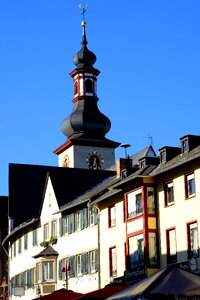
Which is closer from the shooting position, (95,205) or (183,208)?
(183,208)

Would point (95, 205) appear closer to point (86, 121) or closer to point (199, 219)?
point (199, 219)

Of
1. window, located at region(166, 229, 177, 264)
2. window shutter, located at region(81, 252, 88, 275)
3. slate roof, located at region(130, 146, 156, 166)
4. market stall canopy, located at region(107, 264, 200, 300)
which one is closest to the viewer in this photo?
market stall canopy, located at region(107, 264, 200, 300)

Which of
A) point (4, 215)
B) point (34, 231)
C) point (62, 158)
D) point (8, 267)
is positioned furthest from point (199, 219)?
point (62, 158)

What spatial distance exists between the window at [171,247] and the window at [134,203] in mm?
2710

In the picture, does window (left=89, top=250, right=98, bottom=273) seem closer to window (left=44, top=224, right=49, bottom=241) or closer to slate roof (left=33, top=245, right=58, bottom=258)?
slate roof (left=33, top=245, right=58, bottom=258)

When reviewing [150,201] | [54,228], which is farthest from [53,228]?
[150,201]

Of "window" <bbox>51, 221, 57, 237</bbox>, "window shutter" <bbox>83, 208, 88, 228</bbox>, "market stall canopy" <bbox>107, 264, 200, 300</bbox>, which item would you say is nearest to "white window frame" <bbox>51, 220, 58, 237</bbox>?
"window" <bbox>51, 221, 57, 237</bbox>

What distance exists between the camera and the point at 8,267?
7038cm

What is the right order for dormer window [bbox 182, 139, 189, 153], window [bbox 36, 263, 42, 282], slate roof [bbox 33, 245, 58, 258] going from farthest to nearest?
window [bbox 36, 263, 42, 282], slate roof [bbox 33, 245, 58, 258], dormer window [bbox 182, 139, 189, 153]

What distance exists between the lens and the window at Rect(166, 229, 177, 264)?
39756mm

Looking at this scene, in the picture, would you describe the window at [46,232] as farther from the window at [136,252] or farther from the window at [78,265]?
the window at [136,252]

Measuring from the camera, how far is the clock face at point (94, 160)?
325 feet

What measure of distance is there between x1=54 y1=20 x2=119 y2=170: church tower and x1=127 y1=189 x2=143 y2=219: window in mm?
53642

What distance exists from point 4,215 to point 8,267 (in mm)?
12565
